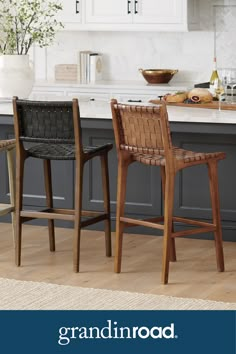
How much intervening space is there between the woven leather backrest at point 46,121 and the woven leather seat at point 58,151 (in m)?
0.10

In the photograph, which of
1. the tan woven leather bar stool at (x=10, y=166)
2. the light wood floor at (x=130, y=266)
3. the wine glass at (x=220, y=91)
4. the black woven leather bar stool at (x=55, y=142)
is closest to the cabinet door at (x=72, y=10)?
the wine glass at (x=220, y=91)

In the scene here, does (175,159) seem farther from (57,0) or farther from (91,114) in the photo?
(57,0)

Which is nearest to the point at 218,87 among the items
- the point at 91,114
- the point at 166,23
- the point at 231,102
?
the point at 231,102

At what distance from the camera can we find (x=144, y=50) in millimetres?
8781

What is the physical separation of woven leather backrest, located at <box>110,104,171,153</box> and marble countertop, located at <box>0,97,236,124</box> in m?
0.47

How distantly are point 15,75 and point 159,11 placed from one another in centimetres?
228

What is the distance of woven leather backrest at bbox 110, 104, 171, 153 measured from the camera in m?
5.14

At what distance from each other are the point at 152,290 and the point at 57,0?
4159mm

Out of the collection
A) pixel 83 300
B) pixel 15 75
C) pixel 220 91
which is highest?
pixel 15 75

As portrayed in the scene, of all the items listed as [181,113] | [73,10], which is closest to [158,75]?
[73,10]

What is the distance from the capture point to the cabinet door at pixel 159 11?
27.1ft

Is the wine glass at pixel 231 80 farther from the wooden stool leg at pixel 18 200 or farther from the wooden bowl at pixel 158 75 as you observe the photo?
the wooden bowl at pixel 158 75

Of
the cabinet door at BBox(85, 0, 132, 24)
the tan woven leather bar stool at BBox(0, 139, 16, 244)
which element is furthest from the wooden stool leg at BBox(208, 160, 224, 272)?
the cabinet door at BBox(85, 0, 132, 24)

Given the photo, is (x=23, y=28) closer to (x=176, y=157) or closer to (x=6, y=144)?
(x=6, y=144)
